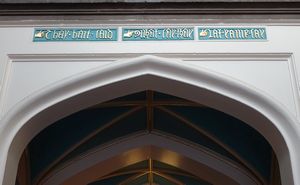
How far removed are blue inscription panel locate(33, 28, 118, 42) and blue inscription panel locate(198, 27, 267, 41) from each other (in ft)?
3.57

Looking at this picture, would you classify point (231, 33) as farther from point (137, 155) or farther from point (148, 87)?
point (137, 155)

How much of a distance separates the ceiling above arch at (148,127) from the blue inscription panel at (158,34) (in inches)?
71.1

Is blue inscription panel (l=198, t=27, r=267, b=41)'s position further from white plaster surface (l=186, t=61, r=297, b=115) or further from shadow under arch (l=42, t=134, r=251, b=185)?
shadow under arch (l=42, t=134, r=251, b=185)

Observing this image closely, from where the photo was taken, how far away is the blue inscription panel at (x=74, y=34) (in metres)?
6.32

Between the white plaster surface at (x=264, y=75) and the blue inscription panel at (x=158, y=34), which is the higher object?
the blue inscription panel at (x=158, y=34)

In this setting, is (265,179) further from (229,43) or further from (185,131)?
(229,43)

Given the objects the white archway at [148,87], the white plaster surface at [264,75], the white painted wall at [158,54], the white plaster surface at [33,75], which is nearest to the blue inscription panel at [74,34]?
the white painted wall at [158,54]

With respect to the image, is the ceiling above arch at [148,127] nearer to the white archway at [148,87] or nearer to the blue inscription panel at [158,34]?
the blue inscription panel at [158,34]

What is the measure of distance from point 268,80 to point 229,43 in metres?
0.68

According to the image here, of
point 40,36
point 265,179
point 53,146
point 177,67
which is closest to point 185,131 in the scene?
point 265,179

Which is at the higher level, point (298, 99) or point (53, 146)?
point (53, 146)

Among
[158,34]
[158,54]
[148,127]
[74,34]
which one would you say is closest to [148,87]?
[158,54]

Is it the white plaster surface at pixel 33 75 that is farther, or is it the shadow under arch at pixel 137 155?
the shadow under arch at pixel 137 155

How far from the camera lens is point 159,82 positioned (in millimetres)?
6195
